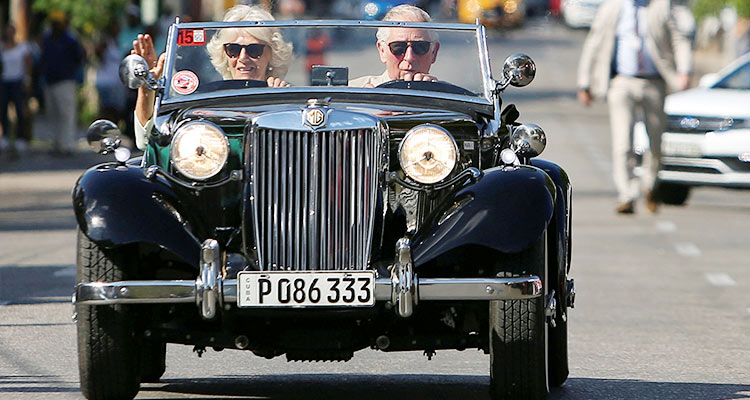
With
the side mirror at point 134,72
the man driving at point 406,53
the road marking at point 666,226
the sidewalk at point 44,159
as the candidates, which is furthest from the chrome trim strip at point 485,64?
the sidewalk at point 44,159

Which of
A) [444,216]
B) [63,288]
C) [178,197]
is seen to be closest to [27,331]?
[63,288]

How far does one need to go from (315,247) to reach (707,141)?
11.1 metres

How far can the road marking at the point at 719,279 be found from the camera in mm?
11797

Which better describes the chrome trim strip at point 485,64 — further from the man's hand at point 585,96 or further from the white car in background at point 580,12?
the white car in background at point 580,12

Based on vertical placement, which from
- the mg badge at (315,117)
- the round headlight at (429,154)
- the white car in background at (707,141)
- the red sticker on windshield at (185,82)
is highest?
the red sticker on windshield at (185,82)

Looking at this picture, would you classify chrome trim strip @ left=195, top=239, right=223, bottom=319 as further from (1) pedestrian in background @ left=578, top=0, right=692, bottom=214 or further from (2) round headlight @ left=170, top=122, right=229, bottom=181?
(1) pedestrian in background @ left=578, top=0, right=692, bottom=214

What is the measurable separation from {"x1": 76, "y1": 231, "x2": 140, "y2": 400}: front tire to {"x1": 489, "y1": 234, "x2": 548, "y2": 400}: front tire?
55.7 inches

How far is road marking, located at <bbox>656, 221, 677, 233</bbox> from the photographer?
50.0 ft

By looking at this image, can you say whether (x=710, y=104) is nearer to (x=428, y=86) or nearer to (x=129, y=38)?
(x=428, y=86)

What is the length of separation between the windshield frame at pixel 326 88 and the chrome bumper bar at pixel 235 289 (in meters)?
1.20

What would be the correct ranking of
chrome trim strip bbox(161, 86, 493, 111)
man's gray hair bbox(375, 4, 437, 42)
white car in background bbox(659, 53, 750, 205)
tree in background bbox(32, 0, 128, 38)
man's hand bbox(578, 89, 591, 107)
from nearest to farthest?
chrome trim strip bbox(161, 86, 493, 111), man's gray hair bbox(375, 4, 437, 42), man's hand bbox(578, 89, 591, 107), white car in background bbox(659, 53, 750, 205), tree in background bbox(32, 0, 128, 38)

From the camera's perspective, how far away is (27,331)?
897 centimetres

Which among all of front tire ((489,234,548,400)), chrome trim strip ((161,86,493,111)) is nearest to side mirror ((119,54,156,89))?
chrome trim strip ((161,86,493,111))

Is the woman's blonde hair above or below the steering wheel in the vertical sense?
above
